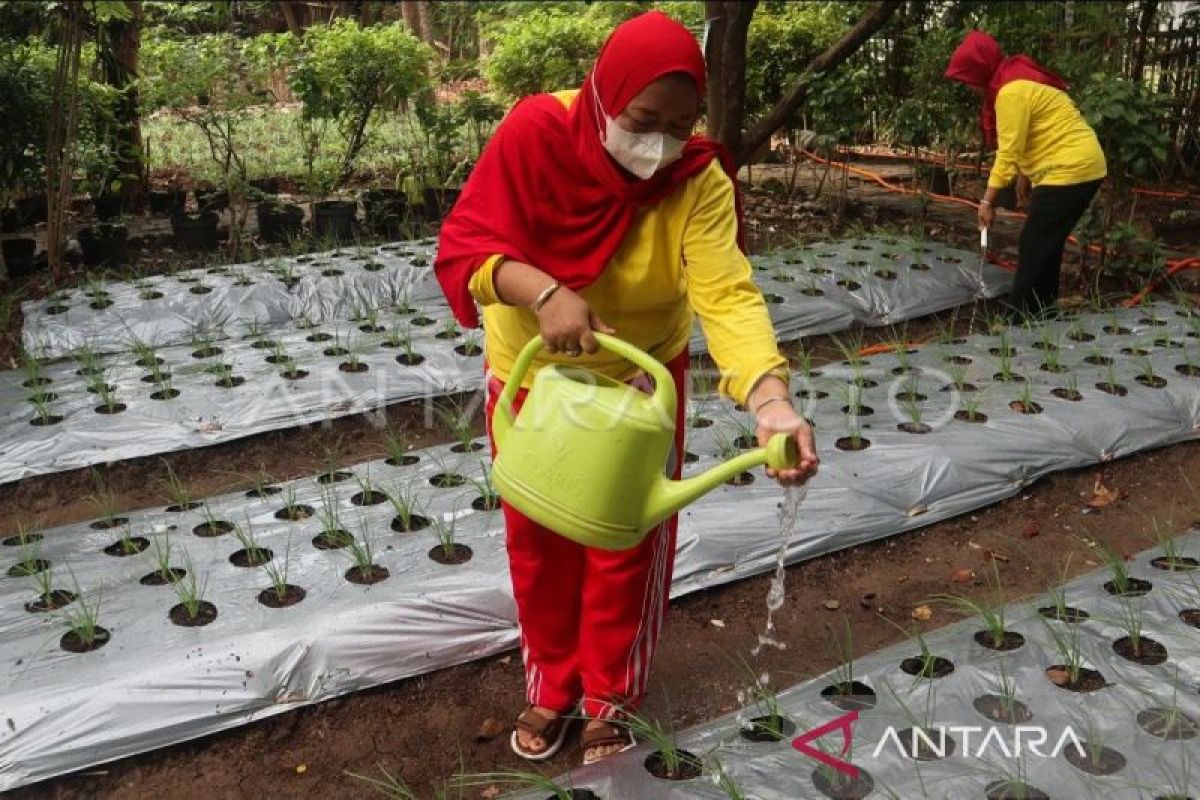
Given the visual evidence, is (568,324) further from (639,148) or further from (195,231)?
(195,231)

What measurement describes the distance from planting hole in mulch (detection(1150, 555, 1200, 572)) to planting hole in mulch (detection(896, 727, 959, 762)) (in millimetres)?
885

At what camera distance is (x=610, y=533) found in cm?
146

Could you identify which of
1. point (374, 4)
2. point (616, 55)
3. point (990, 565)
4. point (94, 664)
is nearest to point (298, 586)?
point (94, 664)

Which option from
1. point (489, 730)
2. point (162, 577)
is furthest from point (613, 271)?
point (162, 577)

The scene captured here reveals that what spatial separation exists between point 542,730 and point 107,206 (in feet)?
17.3

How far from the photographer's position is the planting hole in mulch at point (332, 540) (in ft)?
8.46

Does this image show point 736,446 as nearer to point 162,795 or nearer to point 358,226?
point 162,795

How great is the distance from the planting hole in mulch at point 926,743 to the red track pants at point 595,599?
1.52ft

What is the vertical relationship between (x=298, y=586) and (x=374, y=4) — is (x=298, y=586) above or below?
below

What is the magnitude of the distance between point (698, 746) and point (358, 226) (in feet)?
16.1

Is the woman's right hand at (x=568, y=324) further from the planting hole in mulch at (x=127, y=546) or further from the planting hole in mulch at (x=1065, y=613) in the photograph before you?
the planting hole in mulch at (x=127, y=546)

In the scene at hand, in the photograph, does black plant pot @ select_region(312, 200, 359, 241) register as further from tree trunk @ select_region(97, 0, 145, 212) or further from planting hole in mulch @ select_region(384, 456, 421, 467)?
planting hole in mulch @ select_region(384, 456, 421, 467)

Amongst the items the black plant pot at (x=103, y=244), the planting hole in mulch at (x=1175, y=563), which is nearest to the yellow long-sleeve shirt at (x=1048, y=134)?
the planting hole in mulch at (x=1175, y=563)

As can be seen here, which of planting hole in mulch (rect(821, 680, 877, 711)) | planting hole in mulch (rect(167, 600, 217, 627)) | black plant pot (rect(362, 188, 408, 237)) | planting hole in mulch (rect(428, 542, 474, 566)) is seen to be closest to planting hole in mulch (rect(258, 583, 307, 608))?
planting hole in mulch (rect(167, 600, 217, 627))
